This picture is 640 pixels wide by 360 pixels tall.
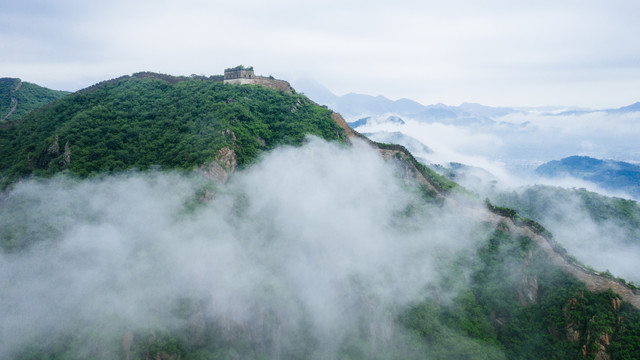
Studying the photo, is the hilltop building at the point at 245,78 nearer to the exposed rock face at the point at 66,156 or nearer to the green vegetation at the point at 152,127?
the green vegetation at the point at 152,127

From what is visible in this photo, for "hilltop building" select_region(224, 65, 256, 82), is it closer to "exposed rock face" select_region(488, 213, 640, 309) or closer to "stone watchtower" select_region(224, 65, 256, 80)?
"stone watchtower" select_region(224, 65, 256, 80)

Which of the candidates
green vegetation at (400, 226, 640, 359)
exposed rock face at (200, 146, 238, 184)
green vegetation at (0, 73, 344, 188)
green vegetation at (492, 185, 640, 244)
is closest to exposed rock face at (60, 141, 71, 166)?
green vegetation at (0, 73, 344, 188)

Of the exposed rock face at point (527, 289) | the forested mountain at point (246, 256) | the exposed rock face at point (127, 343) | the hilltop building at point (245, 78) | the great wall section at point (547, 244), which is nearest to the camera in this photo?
the exposed rock face at point (127, 343)

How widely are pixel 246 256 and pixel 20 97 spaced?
264 feet

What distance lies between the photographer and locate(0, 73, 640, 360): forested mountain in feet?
123

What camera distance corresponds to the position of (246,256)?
46312mm

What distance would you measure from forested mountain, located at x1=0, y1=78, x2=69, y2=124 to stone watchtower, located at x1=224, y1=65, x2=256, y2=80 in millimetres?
45996

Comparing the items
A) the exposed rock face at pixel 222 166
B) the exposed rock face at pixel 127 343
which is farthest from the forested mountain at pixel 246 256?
the exposed rock face at pixel 222 166

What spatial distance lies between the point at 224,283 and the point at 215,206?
33.3 ft

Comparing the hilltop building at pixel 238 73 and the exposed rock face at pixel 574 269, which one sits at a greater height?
the hilltop building at pixel 238 73

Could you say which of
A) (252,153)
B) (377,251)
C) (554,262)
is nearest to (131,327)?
(252,153)

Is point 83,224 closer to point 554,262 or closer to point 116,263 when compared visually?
point 116,263

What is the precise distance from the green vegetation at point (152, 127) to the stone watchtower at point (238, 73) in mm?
A: 4053

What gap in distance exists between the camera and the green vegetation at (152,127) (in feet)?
158
